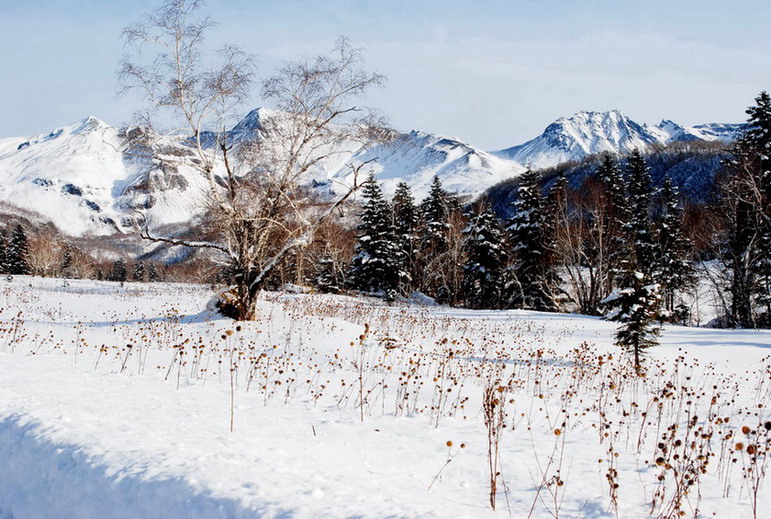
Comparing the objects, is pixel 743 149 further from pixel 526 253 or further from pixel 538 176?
pixel 526 253

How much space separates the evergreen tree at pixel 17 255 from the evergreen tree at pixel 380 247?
43104 millimetres

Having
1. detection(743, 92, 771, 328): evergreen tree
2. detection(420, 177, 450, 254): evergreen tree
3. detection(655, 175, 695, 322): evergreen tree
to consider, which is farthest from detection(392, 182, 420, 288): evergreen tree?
detection(743, 92, 771, 328): evergreen tree

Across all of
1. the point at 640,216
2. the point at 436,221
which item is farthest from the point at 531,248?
the point at 436,221

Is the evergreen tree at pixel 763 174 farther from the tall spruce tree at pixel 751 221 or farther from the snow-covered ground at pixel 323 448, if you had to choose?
the snow-covered ground at pixel 323 448

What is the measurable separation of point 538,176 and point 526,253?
5.01m

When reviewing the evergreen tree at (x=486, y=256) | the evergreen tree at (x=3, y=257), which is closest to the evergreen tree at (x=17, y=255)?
the evergreen tree at (x=3, y=257)

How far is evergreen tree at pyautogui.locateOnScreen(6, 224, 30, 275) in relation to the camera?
5491 cm

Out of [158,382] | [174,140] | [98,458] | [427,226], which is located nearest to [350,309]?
[174,140]

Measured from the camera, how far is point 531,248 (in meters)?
32.3

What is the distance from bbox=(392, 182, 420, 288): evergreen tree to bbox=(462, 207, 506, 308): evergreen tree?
17.2 feet

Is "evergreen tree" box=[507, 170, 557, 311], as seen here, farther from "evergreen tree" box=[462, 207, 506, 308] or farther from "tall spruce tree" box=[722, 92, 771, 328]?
"tall spruce tree" box=[722, 92, 771, 328]

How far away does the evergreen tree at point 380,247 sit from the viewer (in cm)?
3522

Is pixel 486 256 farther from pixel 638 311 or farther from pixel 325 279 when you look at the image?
pixel 638 311

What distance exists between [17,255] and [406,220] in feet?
149
